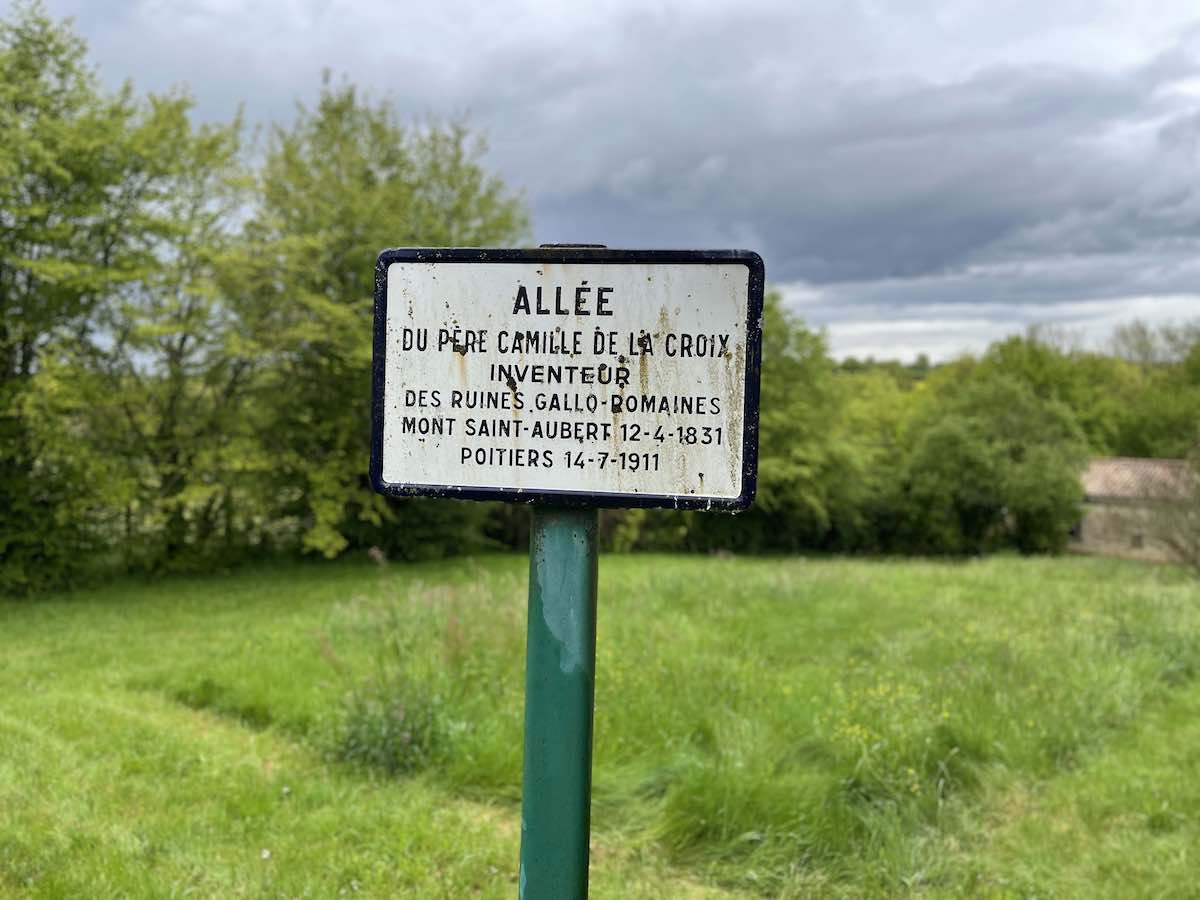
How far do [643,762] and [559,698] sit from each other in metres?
3.29

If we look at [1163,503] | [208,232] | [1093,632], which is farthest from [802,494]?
[1093,632]

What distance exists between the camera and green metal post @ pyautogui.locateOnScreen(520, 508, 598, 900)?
2207 millimetres

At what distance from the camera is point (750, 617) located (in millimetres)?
9852

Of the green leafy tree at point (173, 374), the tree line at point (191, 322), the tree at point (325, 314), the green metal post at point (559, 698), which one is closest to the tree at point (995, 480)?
the tree line at point (191, 322)

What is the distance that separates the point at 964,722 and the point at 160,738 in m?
4.80

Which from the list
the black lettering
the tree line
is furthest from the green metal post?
the tree line

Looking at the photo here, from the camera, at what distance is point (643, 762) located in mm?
5281

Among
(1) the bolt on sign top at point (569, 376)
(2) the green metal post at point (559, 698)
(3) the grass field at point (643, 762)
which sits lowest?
(3) the grass field at point (643, 762)

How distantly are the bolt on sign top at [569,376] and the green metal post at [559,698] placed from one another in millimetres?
116

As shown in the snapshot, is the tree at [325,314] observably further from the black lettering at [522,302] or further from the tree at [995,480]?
the tree at [995,480]

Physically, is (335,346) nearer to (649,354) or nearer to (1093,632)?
(1093,632)

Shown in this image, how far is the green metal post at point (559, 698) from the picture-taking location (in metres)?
2.21

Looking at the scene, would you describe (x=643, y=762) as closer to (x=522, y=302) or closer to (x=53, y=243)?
(x=522, y=302)

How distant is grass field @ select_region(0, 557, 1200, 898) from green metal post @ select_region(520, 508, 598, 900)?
1894mm
